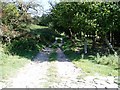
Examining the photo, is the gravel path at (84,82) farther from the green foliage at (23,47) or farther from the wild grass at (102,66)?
the green foliage at (23,47)

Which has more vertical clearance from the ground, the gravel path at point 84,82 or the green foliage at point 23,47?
the gravel path at point 84,82

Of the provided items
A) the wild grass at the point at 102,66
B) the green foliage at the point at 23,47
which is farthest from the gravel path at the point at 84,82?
the green foliage at the point at 23,47

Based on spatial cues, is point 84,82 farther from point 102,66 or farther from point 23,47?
point 23,47

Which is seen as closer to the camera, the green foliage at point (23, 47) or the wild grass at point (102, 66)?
the wild grass at point (102, 66)

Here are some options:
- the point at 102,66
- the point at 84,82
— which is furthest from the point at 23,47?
the point at 84,82

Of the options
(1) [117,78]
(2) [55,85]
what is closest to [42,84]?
(2) [55,85]

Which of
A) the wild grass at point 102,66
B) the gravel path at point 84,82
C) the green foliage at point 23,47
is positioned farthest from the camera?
the green foliage at point 23,47

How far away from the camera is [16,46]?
2075 centimetres

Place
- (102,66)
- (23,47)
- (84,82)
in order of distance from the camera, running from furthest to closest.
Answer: (23,47) < (102,66) < (84,82)

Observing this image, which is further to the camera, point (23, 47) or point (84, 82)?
point (23, 47)

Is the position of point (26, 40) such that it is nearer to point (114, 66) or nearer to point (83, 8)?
point (83, 8)

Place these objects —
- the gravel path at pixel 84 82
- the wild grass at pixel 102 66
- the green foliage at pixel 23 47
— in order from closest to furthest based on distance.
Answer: the gravel path at pixel 84 82 < the wild grass at pixel 102 66 < the green foliage at pixel 23 47

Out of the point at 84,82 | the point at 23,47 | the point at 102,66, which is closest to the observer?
the point at 84,82

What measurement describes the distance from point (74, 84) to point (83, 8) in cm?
859
